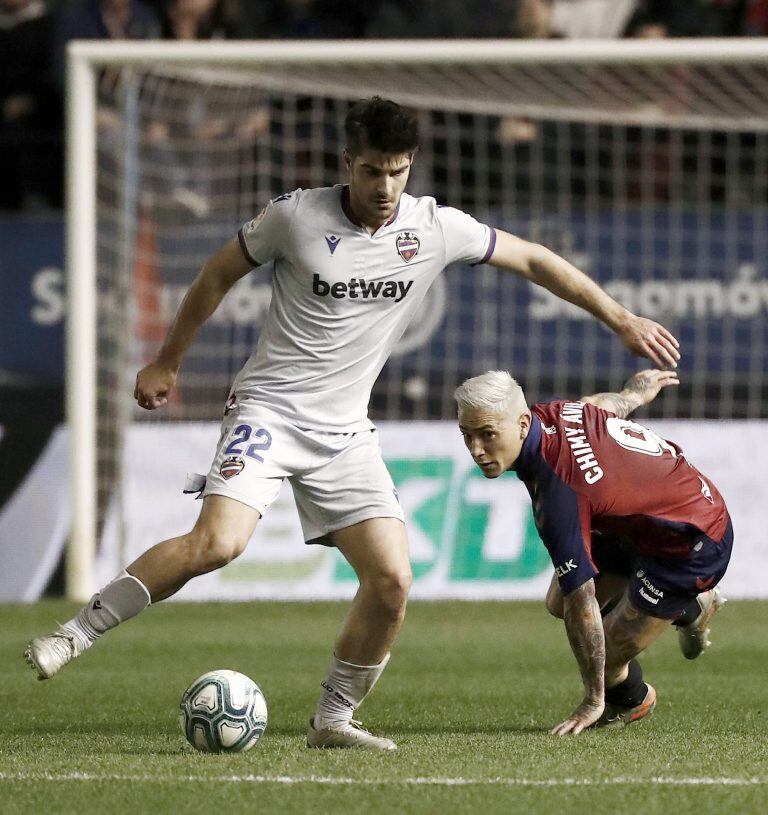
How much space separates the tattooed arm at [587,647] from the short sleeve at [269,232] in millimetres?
1594

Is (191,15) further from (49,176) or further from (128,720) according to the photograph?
(128,720)

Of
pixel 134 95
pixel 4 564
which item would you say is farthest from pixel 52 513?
pixel 134 95

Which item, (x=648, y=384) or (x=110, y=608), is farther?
(x=648, y=384)

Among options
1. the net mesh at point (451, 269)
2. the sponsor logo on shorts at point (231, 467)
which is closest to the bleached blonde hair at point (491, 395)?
the sponsor logo on shorts at point (231, 467)

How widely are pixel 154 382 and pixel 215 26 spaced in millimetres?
8546

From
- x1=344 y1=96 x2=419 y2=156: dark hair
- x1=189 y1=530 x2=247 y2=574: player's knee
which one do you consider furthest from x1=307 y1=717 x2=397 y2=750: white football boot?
x1=344 y1=96 x2=419 y2=156: dark hair

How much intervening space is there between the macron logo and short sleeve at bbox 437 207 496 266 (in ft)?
0.73

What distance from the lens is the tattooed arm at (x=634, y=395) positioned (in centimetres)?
630

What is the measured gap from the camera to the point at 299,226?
5.59 meters

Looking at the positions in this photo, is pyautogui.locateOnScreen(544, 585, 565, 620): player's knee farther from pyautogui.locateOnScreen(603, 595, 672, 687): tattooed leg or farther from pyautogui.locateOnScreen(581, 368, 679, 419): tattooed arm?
pyautogui.locateOnScreen(581, 368, 679, 419): tattooed arm

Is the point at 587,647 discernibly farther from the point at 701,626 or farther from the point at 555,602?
the point at 701,626

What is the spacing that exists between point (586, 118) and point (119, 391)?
4.11 meters

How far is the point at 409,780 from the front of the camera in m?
4.75

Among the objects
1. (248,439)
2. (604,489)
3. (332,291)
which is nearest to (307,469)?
(248,439)
